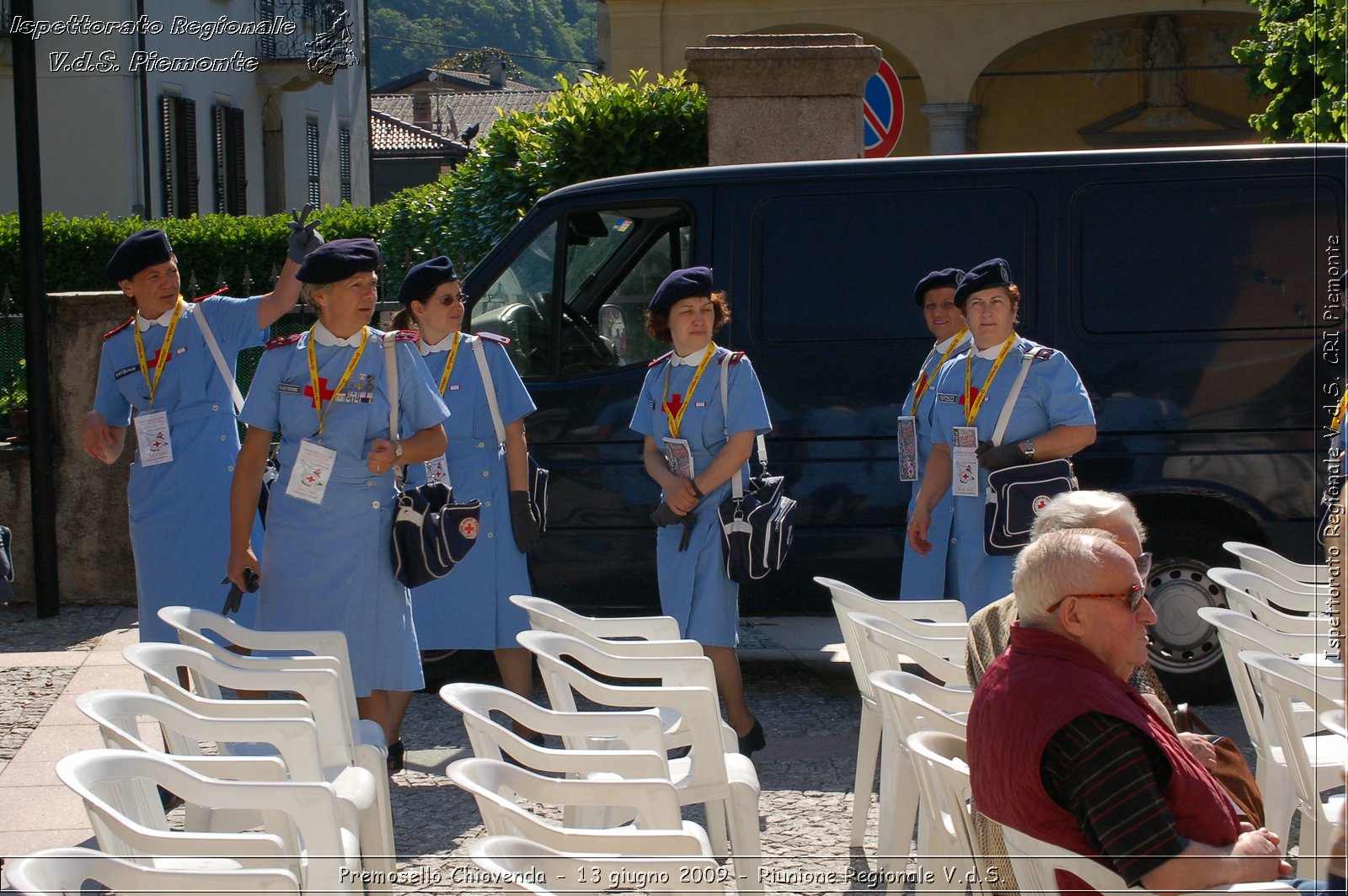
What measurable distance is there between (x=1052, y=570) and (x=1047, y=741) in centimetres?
39

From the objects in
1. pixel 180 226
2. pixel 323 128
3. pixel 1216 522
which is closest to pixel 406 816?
pixel 1216 522

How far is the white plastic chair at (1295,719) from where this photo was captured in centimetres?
366

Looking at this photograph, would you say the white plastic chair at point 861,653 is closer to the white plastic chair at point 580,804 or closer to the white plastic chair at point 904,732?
the white plastic chair at point 904,732

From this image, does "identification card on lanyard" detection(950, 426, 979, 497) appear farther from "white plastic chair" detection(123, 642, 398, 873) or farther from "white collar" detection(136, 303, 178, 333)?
"white collar" detection(136, 303, 178, 333)

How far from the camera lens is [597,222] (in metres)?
6.73

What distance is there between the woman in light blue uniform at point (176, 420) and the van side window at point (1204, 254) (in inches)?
126

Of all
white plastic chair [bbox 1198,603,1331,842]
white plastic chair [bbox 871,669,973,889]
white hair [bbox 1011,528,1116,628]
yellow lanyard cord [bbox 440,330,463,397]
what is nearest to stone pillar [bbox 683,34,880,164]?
yellow lanyard cord [bbox 440,330,463,397]

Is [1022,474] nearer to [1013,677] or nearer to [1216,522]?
[1216,522]

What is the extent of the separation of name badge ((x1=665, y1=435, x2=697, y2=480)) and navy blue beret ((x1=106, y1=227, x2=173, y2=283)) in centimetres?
193

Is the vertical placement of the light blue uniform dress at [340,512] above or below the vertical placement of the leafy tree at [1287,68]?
below

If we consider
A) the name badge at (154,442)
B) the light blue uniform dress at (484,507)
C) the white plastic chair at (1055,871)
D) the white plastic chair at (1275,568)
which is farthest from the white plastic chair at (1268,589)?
the name badge at (154,442)

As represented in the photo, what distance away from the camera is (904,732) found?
365 centimetres

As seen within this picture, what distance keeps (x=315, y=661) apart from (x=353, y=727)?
10.7 inches

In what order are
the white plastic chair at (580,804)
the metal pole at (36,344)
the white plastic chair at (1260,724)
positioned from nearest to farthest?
the white plastic chair at (580,804)
the white plastic chair at (1260,724)
the metal pole at (36,344)
